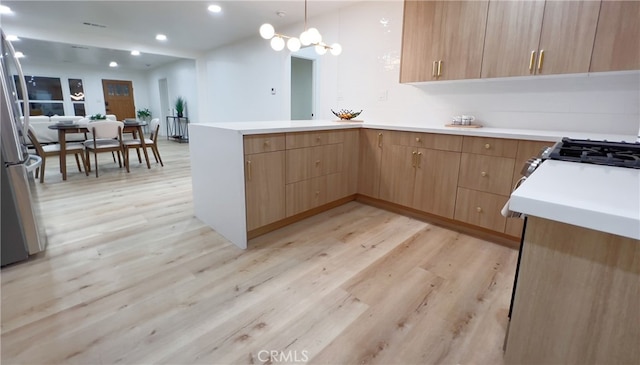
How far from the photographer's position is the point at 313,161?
279 cm

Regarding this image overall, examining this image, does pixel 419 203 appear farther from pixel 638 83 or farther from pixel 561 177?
pixel 561 177

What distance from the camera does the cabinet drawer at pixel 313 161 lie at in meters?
2.60

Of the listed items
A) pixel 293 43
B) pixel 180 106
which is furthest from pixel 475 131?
pixel 180 106

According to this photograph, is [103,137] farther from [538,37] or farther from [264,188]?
[538,37]

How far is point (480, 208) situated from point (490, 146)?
0.52m

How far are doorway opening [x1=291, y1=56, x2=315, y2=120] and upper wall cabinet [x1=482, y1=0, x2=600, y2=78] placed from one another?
15.2ft

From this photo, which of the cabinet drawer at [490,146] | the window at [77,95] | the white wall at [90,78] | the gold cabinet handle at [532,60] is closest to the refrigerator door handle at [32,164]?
the cabinet drawer at [490,146]

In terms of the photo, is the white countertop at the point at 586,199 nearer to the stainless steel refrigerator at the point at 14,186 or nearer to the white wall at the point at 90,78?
the stainless steel refrigerator at the point at 14,186

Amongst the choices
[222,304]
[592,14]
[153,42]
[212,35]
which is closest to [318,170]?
[222,304]

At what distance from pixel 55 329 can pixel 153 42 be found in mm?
6200

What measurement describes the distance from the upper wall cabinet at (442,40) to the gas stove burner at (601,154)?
1.44 metres

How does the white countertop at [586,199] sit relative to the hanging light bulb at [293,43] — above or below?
below

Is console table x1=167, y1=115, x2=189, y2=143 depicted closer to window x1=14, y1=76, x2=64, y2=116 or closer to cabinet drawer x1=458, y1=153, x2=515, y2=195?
window x1=14, y1=76, x2=64, y2=116

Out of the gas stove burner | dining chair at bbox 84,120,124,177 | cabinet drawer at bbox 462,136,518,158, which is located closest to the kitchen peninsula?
cabinet drawer at bbox 462,136,518,158
